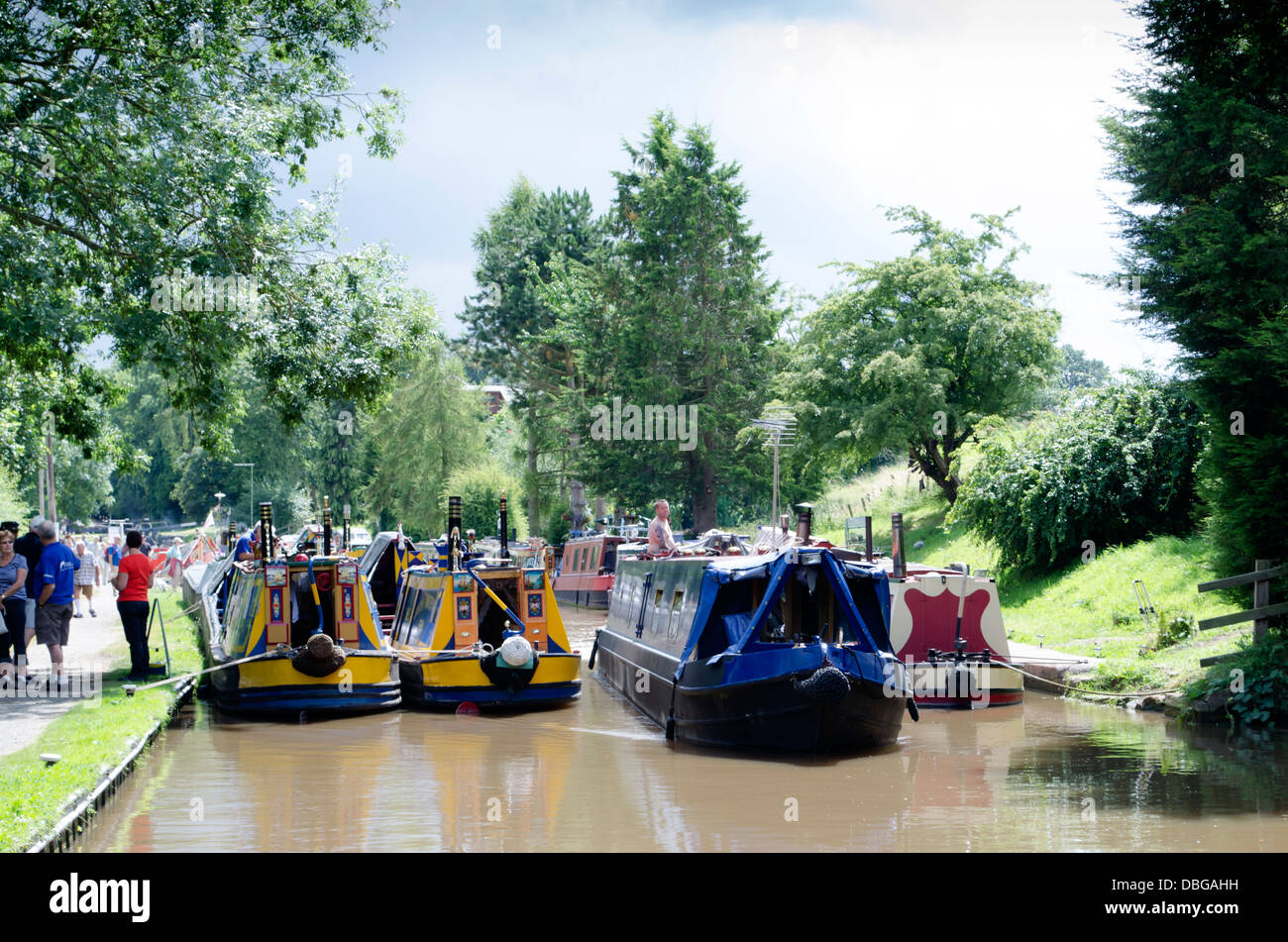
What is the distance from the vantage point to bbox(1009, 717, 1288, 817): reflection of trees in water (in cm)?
1051

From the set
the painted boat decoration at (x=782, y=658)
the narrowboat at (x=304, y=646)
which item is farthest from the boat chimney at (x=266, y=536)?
the painted boat decoration at (x=782, y=658)

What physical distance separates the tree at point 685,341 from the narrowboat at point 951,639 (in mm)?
27312

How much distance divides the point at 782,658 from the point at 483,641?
680 centimetres

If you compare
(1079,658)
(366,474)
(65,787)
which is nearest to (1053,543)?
(1079,658)

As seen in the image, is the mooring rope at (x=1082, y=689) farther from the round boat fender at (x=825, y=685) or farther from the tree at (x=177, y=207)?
the tree at (x=177, y=207)

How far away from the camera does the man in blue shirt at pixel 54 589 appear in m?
14.0

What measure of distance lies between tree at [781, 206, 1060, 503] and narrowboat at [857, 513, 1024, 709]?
18.3 metres

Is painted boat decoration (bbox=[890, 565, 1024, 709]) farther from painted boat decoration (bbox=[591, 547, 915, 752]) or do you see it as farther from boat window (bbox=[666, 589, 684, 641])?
boat window (bbox=[666, 589, 684, 641])

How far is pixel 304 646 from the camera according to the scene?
15.8m

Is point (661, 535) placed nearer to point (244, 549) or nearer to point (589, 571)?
point (244, 549)

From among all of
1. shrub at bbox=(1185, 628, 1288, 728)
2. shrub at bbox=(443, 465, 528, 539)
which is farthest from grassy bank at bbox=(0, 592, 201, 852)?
shrub at bbox=(443, 465, 528, 539)

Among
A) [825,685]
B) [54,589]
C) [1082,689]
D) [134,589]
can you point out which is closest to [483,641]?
[134,589]

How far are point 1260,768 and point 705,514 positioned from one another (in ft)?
111
